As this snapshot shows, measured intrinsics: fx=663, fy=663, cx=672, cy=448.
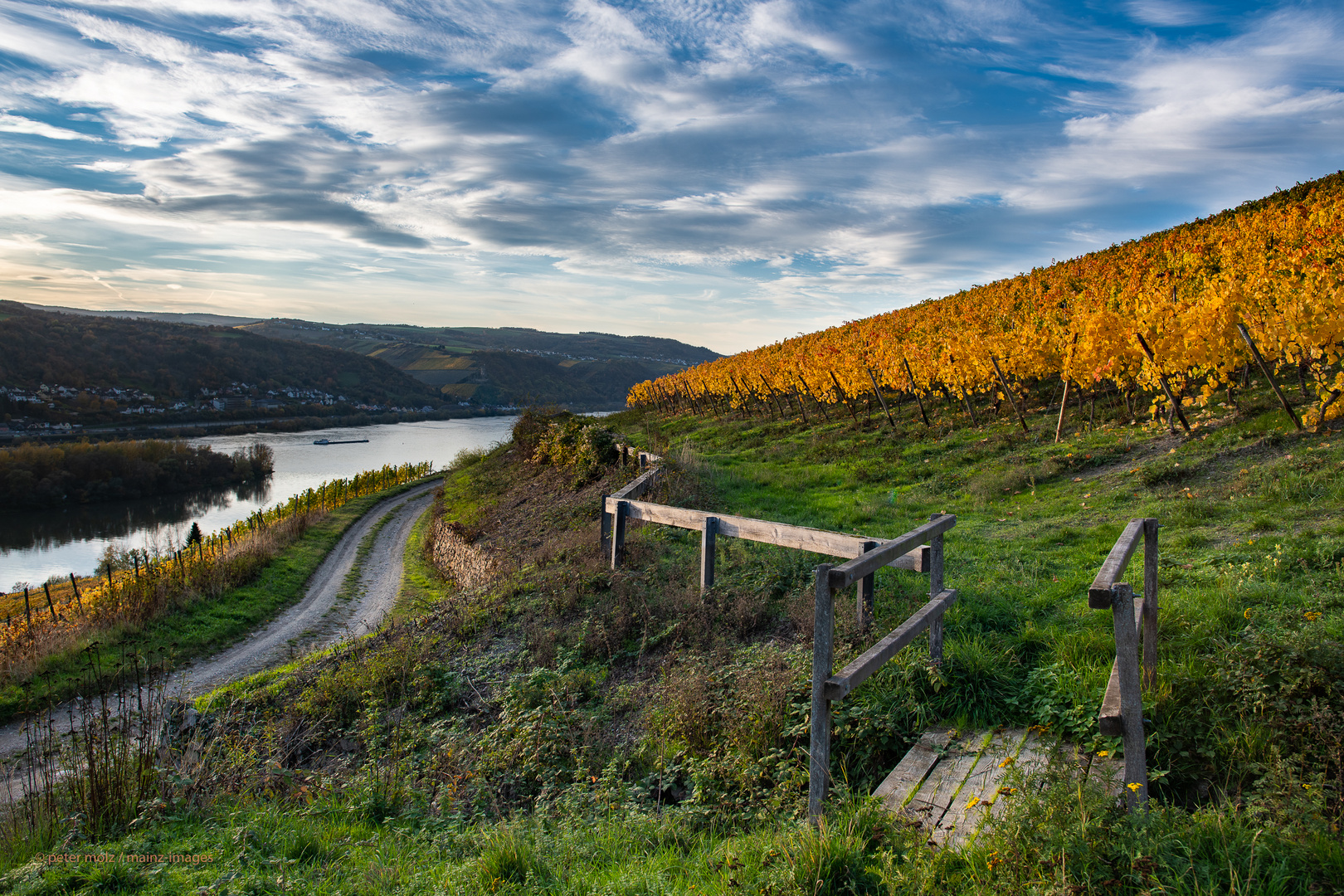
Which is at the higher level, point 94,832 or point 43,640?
point 94,832

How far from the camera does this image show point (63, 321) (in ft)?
368

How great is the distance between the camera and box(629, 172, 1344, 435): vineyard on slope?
41.9 ft

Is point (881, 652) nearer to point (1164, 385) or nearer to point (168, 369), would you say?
point (1164, 385)

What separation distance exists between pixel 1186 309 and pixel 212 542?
2860 cm

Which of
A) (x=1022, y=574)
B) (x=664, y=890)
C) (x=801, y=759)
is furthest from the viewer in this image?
(x=1022, y=574)

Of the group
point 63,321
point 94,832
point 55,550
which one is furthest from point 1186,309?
point 63,321

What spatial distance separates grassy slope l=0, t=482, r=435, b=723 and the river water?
4.12 metres

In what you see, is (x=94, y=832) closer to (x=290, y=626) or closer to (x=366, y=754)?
(x=366, y=754)

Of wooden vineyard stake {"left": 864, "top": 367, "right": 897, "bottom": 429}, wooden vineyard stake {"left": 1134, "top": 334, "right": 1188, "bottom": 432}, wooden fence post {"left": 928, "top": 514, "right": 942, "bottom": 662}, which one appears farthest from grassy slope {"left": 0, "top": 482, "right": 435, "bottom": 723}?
wooden vineyard stake {"left": 864, "top": 367, "right": 897, "bottom": 429}

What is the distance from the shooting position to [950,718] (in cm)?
455

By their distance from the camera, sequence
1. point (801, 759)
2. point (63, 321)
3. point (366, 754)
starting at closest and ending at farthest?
point (801, 759) → point (366, 754) → point (63, 321)

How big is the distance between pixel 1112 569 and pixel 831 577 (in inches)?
53.7

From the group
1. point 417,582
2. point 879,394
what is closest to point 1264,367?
point 879,394

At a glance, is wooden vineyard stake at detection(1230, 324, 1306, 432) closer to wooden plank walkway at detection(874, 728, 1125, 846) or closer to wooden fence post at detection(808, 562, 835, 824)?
wooden plank walkway at detection(874, 728, 1125, 846)
